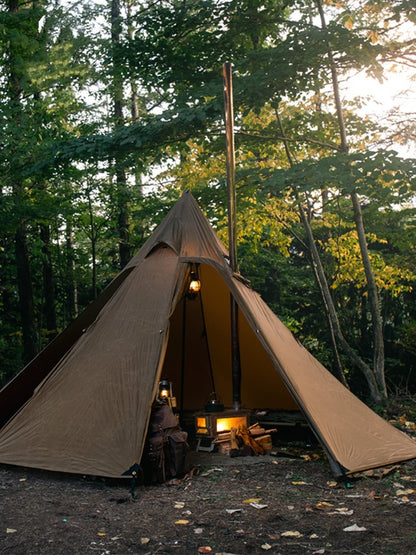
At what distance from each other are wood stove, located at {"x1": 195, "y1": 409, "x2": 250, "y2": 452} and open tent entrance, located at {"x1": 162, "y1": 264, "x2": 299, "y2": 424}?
4.46 feet

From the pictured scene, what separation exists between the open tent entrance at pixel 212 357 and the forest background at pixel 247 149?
1716 millimetres

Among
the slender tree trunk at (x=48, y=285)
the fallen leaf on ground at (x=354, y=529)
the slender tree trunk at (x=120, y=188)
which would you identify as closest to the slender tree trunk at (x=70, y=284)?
the slender tree trunk at (x=48, y=285)

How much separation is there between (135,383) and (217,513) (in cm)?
146

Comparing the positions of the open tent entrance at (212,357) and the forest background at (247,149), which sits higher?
the forest background at (247,149)

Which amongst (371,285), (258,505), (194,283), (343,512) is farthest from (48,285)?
(343,512)

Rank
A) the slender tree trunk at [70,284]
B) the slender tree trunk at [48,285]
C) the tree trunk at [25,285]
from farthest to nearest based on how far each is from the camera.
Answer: the slender tree trunk at [70,284] → the slender tree trunk at [48,285] → the tree trunk at [25,285]

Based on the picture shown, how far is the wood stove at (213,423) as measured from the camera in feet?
19.1

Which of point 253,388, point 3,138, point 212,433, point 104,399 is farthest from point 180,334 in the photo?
point 3,138

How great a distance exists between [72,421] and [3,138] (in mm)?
5585

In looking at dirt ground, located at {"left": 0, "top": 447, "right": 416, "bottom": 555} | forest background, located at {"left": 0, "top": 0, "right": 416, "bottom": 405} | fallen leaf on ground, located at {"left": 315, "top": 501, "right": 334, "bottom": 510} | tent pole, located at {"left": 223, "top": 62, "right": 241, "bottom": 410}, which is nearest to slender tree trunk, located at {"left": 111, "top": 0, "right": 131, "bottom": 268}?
forest background, located at {"left": 0, "top": 0, "right": 416, "bottom": 405}

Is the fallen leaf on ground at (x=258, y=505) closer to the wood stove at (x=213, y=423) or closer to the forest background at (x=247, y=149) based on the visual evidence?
the wood stove at (x=213, y=423)

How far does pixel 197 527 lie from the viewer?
132 inches

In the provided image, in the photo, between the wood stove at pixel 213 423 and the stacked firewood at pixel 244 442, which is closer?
the stacked firewood at pixel 244 442

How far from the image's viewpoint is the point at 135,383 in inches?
186
